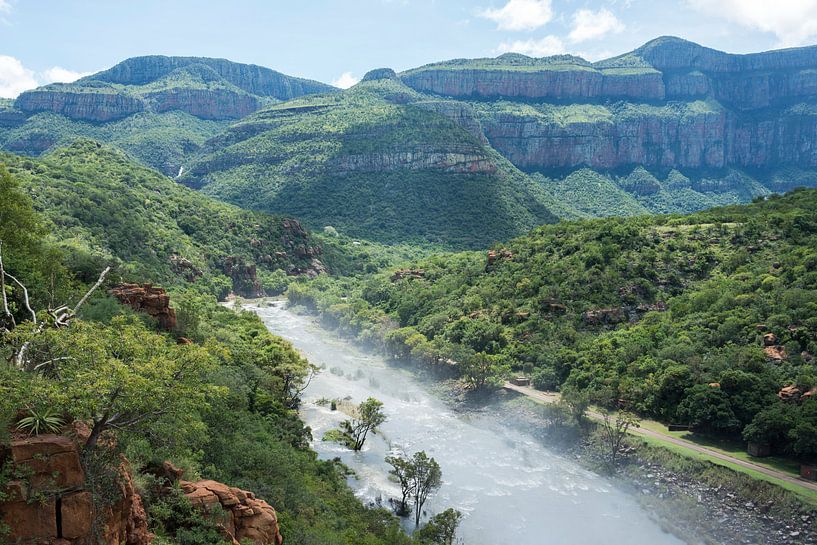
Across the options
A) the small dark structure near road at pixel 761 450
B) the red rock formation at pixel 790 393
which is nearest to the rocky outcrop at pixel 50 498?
the small dark structure near road at pixel 761 450

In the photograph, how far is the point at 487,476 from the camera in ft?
155

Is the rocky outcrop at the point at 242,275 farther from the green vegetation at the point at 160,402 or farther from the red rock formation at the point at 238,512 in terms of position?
→ the red rock formation at the point at 238,512

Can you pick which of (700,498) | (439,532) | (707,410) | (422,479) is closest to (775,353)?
(707,410)

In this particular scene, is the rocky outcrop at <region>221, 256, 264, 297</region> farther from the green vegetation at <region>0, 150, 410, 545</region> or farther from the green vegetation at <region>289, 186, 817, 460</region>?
the green vegetation at <region>0, 150, 410, 545</region>

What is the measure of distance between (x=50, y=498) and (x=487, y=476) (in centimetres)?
3759

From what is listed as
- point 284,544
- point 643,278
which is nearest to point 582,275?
point 643,278

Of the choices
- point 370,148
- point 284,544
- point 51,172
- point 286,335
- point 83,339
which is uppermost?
point 370,148

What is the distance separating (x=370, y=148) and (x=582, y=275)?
12982 centimetres

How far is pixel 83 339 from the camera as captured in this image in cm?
1595

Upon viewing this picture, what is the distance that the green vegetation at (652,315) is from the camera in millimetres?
48656

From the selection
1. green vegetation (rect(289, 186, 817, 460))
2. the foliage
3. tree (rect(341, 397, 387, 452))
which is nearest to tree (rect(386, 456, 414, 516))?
tree (rect(341, 397, 387, 452))

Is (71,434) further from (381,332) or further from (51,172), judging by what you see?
(51,172)

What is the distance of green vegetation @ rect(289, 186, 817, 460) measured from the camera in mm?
48656

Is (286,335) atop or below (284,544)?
below
